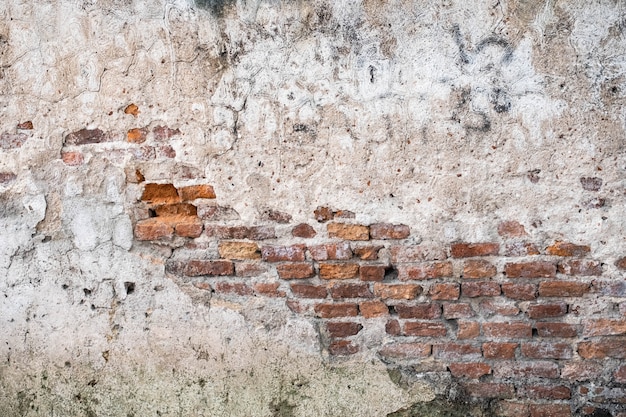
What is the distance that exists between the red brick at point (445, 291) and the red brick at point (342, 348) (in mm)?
351

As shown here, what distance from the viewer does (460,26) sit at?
7.04 feet

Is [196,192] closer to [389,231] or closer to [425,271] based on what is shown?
[389,231]

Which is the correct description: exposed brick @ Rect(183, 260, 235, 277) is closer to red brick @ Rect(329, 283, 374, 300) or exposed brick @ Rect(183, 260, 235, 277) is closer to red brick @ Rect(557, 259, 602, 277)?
red brick @ Rect(329, 283, 374, 300)

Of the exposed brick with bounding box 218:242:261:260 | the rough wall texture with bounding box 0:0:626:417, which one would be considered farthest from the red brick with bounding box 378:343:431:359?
the exposed brick with bounding box 218:242:261:260

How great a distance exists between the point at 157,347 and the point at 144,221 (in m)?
0.50

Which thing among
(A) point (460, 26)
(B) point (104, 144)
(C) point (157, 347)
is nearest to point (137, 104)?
(B) point (104, 144)

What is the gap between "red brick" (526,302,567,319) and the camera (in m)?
2.22

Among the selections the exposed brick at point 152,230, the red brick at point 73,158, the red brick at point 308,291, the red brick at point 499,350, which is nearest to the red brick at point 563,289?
the red brick at point 499,350

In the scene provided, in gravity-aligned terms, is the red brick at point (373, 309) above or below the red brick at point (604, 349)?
above

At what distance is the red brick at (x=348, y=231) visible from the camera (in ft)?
7.54

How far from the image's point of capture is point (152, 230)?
2414mm

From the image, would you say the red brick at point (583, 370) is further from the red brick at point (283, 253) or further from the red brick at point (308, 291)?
the red brick at point (283, 253)

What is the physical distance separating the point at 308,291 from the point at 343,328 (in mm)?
191

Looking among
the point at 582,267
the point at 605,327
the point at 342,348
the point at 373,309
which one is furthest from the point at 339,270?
the point at 605,327
